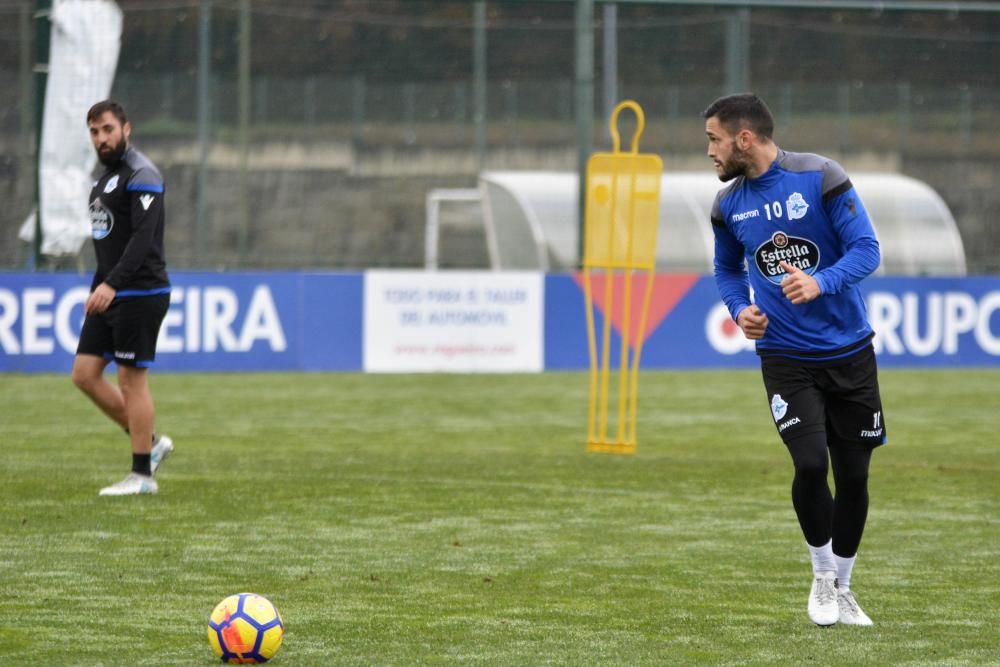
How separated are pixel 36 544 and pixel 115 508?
1.04 metres

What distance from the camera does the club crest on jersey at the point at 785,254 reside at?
593cm

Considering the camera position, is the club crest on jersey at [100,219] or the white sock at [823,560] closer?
the white sock at [823,560]

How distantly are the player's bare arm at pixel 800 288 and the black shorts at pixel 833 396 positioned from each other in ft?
1.15

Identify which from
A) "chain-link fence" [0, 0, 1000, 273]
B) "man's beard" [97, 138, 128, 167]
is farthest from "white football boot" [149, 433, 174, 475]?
"chain-link fence" [0, 0, 1000, 273]

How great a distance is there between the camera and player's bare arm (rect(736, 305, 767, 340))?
587 centimetres

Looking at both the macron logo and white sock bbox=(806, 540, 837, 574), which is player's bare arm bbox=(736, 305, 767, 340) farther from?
white sock bbox=(806, 540, 837, 574)

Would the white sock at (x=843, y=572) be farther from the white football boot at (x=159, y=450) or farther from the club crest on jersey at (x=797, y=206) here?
the white football boot at (x=159, y=450)

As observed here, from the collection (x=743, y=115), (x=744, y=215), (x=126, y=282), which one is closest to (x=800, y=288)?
(x=744, y=215)

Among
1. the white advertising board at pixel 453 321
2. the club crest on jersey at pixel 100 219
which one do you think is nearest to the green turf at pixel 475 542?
the club crest on jersey at pixel 100 219

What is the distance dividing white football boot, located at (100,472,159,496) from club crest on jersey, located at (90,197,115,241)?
125 centimetres

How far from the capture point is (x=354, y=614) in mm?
5980

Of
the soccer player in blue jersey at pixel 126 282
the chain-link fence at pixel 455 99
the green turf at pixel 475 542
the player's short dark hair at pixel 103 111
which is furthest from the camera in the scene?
the chain-link fence at pixel 455 99

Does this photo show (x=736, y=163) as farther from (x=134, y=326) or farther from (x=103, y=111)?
(x=134, y=326)

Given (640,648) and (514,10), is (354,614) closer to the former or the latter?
(640,648)
